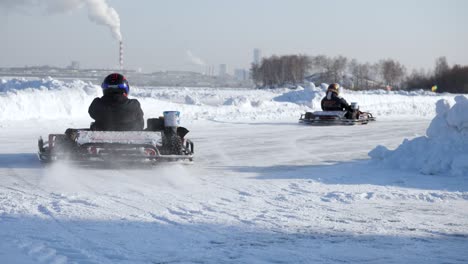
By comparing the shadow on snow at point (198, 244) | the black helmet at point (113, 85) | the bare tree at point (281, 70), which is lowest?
the shadow on snow at point (198, 244)

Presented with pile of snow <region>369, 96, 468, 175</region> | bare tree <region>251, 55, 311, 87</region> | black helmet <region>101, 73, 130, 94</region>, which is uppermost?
bare tree <region>251, 55, 311, 87</region>

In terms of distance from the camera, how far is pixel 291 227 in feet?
18.1

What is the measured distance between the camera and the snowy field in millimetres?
4691

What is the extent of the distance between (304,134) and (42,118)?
8447mm

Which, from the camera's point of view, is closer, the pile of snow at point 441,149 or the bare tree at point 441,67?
the pile of snow at point 441,149

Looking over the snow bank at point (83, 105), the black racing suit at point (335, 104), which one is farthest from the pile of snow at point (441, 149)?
the black racing suit at point (335, 104)

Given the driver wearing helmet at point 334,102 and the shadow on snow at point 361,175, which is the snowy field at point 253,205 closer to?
the shadow on snow at point 361,175

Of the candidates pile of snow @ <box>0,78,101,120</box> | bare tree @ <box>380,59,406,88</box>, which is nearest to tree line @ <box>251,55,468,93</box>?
bare tree @ <box>380,59,406,88</box>

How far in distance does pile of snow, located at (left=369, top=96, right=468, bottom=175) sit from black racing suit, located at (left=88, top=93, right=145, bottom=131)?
4050 mm

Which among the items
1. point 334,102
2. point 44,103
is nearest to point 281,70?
point 334,102

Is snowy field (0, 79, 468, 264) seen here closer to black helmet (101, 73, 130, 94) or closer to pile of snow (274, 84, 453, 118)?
black helmet (101, 73, 130, 94)

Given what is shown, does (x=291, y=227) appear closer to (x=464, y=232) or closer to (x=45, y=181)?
(x=464, y=232)

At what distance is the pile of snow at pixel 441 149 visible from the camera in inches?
354

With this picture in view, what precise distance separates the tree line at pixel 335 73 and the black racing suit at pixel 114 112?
3019 inches
